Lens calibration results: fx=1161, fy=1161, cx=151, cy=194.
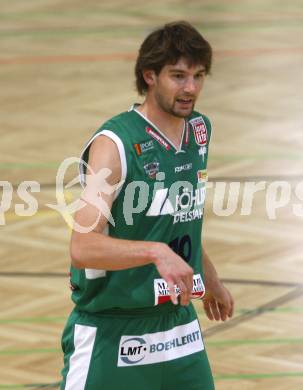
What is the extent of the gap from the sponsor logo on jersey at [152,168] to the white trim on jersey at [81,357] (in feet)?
2.47

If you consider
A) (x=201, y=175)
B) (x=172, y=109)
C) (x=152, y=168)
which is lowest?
(x=201, y=175)

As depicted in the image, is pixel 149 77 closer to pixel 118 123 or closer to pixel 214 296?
pixel 118 123

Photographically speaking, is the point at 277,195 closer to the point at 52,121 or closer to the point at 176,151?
the point at 52,121

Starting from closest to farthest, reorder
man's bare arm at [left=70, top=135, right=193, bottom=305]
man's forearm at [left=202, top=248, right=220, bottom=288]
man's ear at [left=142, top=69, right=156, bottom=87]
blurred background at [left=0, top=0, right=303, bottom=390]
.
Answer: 1. man's bare arm at [left=70, top=135, right=193, bottom=305]
2. man's ear at [left=142, top=69, right=156, bottom=87]
3. man's forearm at [left=202, top=248, right=220, bottom=288]
4. blurred background at [left=0, top=0, right=303, bottom=390]

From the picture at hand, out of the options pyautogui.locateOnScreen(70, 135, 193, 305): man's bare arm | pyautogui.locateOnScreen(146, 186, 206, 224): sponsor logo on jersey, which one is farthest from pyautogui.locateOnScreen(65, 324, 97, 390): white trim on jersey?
pyautogui.locateOnScreen(146, 186, 206, 224): sponsor logo on jersey

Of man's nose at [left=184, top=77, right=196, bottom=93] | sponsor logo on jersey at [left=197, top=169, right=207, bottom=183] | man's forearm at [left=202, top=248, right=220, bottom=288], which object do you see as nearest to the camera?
man's nose at [left=184, top=77, right=196, bottom=93]

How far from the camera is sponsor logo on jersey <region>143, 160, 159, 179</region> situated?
203 inches

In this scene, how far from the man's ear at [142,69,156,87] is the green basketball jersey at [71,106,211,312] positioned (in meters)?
0.15

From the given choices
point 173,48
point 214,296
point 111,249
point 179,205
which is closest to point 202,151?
point 179,205

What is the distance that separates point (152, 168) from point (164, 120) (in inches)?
9.7

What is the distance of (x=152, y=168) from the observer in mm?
5180

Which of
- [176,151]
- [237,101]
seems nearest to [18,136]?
[237,101]

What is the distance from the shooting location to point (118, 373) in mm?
5254

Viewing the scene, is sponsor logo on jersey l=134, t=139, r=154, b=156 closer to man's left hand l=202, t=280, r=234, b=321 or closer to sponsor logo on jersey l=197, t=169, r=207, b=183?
sponsor logo on jersey l=197, t=169, r=207, b=183
